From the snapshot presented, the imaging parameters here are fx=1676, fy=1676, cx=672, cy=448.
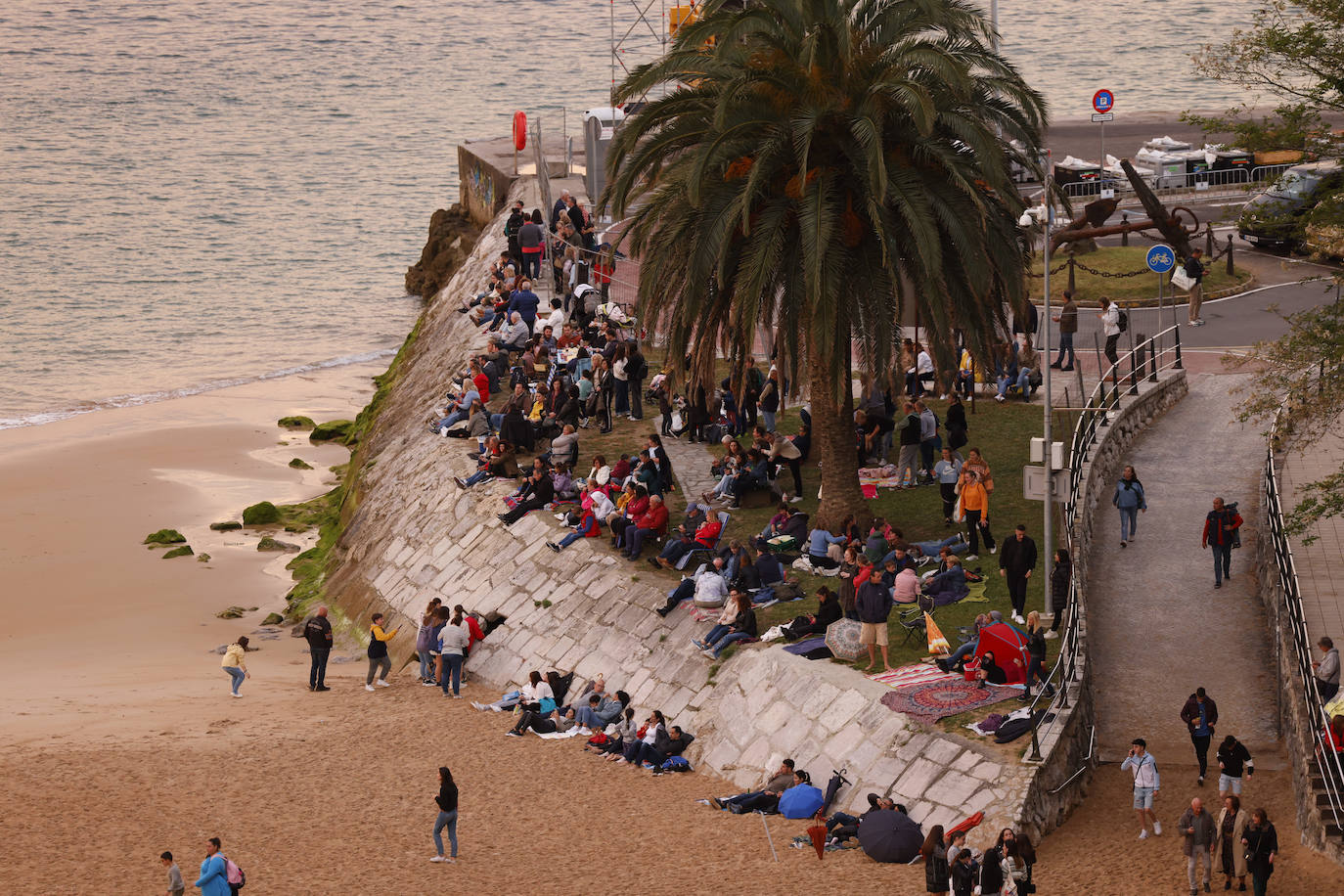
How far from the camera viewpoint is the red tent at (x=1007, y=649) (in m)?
22.4

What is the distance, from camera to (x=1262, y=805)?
20.9 metres

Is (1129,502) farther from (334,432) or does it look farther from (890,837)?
(334,432)

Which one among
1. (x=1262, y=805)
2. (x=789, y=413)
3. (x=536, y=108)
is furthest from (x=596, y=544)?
(x=536, y=108)

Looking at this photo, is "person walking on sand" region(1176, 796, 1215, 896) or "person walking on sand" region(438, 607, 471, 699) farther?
"person walking on sand" region(438, 607, 471, 699)

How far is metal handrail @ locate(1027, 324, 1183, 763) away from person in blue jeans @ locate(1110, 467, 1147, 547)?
72 centimetres

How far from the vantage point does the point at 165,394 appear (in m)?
58.3

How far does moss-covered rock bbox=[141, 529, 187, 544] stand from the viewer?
39.5 metres

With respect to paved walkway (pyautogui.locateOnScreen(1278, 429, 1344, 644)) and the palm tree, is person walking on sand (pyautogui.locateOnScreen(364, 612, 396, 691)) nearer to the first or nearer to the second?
the palm tree

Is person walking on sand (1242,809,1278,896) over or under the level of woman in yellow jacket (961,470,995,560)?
under

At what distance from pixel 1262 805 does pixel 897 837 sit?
15.3ft

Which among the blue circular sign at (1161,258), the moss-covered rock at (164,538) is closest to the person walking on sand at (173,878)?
the moss-covered rock at (164,538)

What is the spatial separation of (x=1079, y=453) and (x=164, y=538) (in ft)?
71.5

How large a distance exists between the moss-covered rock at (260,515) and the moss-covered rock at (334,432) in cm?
796

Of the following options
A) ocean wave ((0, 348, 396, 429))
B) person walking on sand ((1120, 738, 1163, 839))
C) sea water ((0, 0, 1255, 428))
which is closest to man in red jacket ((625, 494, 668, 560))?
person walking on sand ((1120, 738, 1163, 839))
